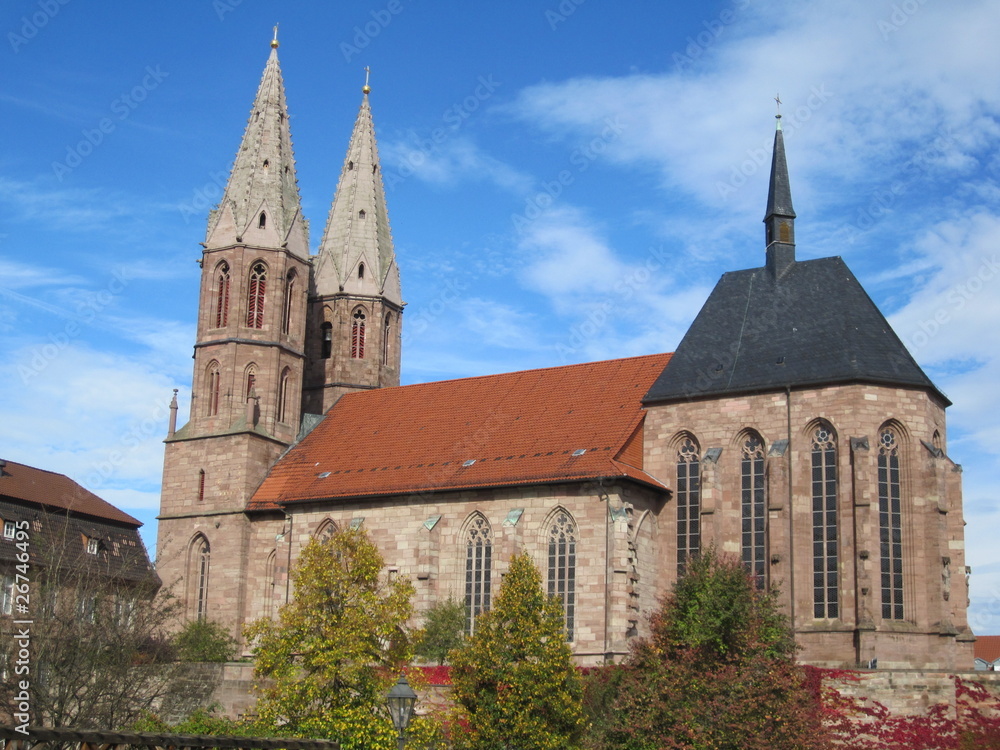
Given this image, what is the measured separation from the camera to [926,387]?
36656mm

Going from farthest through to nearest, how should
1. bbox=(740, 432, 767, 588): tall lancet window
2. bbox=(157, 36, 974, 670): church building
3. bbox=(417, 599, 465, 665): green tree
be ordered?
1. bbox=(417, 599, 465, 665): green tree
2. bbox=(740, 432, 767, 588): tall lancet window
3. bbox=(157, 36, 974, 670): church building

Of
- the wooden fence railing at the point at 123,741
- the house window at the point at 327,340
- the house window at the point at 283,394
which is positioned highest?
the house window at the point at 327,340

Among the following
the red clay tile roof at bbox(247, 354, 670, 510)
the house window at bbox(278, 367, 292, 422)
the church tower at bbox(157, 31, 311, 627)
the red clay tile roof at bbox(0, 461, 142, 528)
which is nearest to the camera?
the red clay tile roof at bbox(247, 354, 670, 510)

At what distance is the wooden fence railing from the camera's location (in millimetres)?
12945

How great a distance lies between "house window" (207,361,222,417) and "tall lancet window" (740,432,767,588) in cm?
2002

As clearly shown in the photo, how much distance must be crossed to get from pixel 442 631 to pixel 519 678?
30.6ft

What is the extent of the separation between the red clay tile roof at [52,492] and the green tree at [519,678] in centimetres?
2091

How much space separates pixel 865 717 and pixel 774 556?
21.1 ft

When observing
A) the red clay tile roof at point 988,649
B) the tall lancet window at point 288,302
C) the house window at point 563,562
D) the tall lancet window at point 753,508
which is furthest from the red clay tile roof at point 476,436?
the red clay tile roof at point 988,649

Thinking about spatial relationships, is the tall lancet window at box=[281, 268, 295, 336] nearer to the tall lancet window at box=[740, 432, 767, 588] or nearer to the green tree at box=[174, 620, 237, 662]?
the green tree at box=[174, 620, 237, 662]

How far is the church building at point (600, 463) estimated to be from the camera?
3541 centimetres

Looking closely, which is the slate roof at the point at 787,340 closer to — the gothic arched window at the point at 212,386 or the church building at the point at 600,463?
the church building at the point at 600,463

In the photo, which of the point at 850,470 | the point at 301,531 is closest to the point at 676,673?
the point at 850,470

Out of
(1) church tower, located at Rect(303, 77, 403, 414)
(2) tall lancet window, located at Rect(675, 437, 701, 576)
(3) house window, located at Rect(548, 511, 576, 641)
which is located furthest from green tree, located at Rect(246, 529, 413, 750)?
(1) church tower, located at Rect(303, 77, 403, 414)
